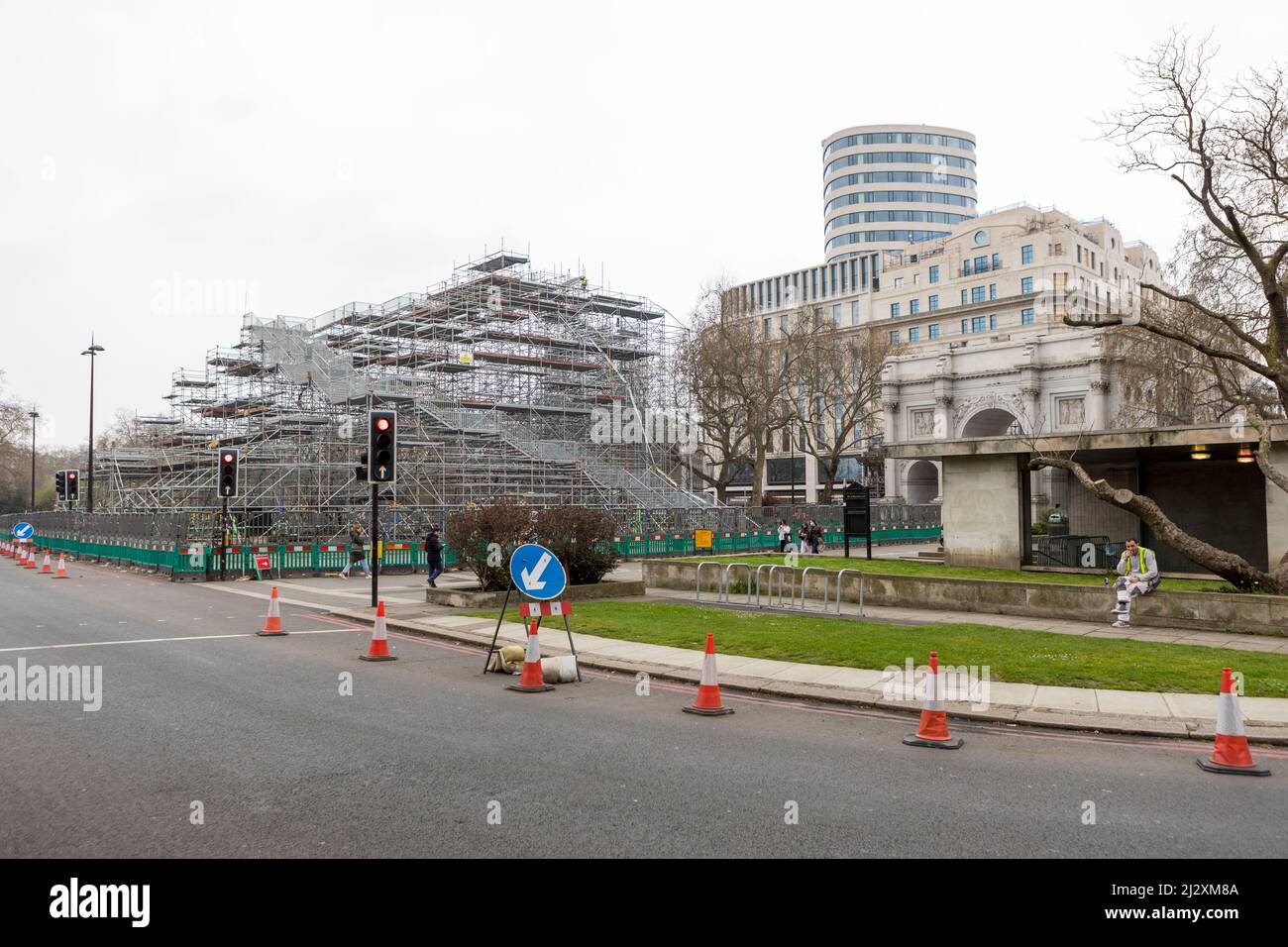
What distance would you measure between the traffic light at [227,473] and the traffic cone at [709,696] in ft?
67.7

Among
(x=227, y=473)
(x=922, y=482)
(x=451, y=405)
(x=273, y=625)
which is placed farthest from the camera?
(x=922, y=482)

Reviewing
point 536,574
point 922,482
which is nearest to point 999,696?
point 536,574

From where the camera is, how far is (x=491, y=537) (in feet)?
62.9

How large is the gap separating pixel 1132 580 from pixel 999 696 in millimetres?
7142

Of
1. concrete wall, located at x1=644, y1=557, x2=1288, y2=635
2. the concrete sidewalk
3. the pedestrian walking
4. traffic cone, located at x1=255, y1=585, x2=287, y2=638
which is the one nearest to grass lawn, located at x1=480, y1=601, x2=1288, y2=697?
the concrete sidewalk

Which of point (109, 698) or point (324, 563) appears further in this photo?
point (324, 563)

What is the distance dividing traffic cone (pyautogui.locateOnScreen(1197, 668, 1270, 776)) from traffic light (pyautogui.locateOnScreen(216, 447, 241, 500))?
24.9 m

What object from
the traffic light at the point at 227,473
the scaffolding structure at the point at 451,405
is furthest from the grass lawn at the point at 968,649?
the scaffolding structure at the point at 451,405

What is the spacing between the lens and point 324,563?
94.6 ft

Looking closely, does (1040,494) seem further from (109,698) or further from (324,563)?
(109,698)

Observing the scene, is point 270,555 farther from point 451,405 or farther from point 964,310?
point 964,310

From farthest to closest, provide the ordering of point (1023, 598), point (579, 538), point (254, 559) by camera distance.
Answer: point (254, 559) < point (579, 538) < point (1023, 598)
